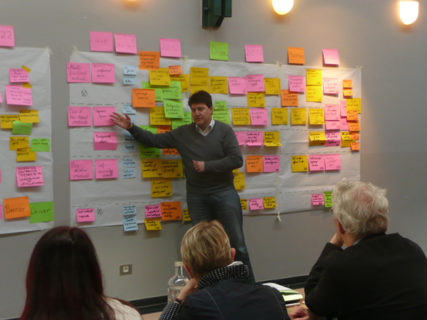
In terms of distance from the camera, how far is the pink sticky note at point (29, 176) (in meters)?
2.97

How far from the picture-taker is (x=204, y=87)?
3520 mm

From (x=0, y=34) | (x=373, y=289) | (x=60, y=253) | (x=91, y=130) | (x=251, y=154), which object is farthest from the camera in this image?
(x=251, y=154)

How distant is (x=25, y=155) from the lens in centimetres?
299

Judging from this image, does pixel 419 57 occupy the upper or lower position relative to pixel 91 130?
upper

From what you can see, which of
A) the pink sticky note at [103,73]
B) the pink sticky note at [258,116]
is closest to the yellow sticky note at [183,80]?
the pink sticky note at [103,73]

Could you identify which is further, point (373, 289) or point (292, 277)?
point (292, 277)

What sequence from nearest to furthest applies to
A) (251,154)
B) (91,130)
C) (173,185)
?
(91,130)
(173,185)
(251,154)

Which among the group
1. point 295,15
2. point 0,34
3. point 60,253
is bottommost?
point 60,253

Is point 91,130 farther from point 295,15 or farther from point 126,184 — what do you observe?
point 295,15

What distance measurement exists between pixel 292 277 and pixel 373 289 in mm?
Result: 2662

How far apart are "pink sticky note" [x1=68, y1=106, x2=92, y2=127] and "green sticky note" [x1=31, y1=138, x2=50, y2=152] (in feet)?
0.68

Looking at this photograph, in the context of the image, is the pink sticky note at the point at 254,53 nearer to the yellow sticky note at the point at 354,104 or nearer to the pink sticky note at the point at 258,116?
the pink sticky note at the point at 258,116

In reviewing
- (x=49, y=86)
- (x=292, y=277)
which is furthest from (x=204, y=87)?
(x=292, y=277)

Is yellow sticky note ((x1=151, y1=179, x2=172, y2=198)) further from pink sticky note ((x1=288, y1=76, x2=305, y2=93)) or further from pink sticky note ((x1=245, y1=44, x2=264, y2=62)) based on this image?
pink sticky note ((x1=288, y1=76, x2=305, y2=93))
